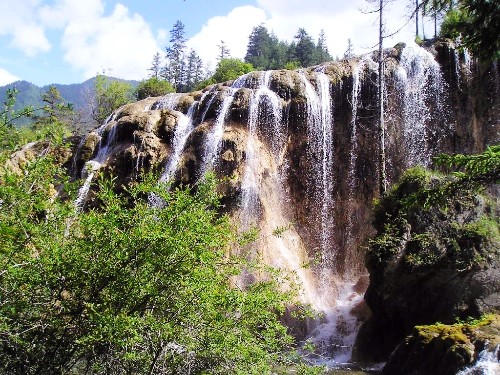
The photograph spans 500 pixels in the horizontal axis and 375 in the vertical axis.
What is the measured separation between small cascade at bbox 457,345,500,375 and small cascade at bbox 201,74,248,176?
425 inches

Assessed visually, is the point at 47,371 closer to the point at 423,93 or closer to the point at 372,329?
the point at 372,329

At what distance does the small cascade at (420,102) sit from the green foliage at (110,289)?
16319 millimetres

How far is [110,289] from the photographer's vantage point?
457cm

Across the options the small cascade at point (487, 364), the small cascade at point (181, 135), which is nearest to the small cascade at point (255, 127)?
Result: the small cascade at point (181, 135)

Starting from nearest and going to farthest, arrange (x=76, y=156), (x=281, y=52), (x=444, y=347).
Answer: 1. (x=444, y=347)
2. (x=76, y=156)
3. (x=281, y=52)

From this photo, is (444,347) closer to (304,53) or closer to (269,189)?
(269,189)

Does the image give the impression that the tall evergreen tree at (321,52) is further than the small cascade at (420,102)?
Yes

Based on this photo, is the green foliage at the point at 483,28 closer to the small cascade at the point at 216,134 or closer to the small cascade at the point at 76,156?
the small cascade at the point at 216,134

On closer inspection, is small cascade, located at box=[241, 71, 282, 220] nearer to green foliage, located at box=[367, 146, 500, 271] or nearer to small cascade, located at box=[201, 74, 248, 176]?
small cascade, located at box=[201, 74, 248, 176]

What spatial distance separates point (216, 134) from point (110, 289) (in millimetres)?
14039

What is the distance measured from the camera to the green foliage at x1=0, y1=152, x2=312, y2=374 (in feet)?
14.3

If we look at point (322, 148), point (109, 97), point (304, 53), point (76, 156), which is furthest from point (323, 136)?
point (304, 53)

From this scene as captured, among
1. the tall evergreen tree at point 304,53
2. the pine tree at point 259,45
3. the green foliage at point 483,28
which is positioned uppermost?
the pine tree at point 259,45

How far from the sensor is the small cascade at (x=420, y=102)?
1966 cm
